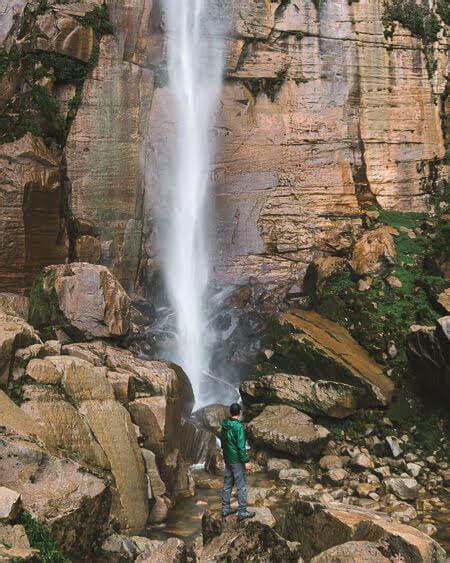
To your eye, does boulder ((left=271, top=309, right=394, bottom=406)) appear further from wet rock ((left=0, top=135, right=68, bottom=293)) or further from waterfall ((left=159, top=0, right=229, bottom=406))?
wet rock ((left=0, top=135, right=68, bottom=293))

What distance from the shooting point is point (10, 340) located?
8.30m

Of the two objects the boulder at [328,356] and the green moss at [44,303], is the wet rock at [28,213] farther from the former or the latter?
the boulder at [328,356]

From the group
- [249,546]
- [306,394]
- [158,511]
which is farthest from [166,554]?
[306,394]

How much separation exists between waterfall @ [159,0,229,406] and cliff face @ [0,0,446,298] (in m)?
0.42

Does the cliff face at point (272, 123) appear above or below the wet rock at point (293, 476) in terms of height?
above

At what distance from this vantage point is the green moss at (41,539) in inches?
201

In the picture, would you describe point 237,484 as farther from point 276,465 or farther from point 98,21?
point 98,21

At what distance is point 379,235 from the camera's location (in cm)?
1703

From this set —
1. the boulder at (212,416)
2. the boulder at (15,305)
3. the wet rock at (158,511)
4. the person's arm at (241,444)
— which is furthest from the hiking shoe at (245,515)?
the boulder at (15,305)

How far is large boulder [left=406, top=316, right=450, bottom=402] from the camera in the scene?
11.4 m

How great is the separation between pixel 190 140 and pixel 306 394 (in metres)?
10.1

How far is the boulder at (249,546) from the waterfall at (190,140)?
459 inches

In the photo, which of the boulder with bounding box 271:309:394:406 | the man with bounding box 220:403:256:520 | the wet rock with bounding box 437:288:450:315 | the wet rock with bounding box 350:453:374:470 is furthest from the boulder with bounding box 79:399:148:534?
the wet rock with bounding box 437:288:450:315

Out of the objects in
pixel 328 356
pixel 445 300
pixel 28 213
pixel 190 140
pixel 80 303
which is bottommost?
pixel 328 356
